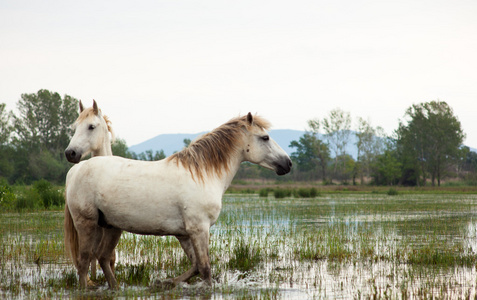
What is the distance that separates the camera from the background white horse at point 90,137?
5.80m

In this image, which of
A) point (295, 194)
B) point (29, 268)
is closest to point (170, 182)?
point (29, 268)

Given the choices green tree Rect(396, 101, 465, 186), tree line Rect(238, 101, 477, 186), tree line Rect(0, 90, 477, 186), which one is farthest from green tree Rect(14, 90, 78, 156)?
green tree Rect(396, 101, 465, 186)

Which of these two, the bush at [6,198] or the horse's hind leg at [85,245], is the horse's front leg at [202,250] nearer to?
the horse's hind leg at [85,245]

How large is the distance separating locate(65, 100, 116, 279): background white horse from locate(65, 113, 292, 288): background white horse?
0.48 m

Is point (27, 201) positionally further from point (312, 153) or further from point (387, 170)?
point (312, 153)

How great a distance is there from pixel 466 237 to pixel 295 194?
19680mm

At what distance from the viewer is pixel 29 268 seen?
670 centimetres

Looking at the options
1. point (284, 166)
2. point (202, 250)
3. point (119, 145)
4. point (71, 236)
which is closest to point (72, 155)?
point (71, 236)

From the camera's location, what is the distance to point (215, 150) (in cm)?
541

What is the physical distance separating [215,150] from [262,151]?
599 mm

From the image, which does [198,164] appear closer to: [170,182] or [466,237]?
[170,182]

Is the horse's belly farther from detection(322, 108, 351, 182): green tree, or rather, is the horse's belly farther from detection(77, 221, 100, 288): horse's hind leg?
detection(322, 108, 351, 182): green tree

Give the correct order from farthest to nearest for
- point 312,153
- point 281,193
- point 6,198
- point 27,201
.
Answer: point 312,153
point 281,193
point 27,201
point 6,198

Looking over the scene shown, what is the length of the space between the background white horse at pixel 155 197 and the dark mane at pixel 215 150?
0.01 m
